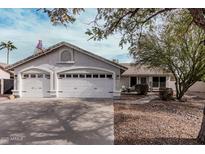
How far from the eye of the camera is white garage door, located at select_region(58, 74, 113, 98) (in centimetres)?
1641

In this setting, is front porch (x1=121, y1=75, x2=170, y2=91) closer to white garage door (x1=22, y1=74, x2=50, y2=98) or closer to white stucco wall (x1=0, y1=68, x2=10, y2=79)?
white garage door (x1=22, y1=74, x2=50, y2=98)

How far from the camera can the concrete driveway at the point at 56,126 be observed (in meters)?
7.22

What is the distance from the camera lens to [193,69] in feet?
53.0

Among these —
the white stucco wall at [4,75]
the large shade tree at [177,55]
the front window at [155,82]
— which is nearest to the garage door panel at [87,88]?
the large shade tree at [177,55]

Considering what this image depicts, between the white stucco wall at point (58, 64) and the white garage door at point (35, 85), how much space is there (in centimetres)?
42

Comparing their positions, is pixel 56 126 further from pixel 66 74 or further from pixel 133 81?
pixel 133 81

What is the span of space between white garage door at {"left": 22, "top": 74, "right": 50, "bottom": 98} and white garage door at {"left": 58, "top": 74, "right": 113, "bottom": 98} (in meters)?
0.96

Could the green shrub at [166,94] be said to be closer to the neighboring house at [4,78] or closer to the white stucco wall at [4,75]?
the neighboring house at [4,78]

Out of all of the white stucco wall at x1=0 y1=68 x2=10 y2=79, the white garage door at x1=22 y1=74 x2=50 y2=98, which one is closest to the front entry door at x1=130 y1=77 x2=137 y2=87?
the white garage door at x1=22 y1=74 x2=50 y2=98

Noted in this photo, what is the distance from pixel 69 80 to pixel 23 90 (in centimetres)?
310

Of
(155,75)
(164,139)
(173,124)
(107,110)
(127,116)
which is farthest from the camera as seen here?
(155,75)
